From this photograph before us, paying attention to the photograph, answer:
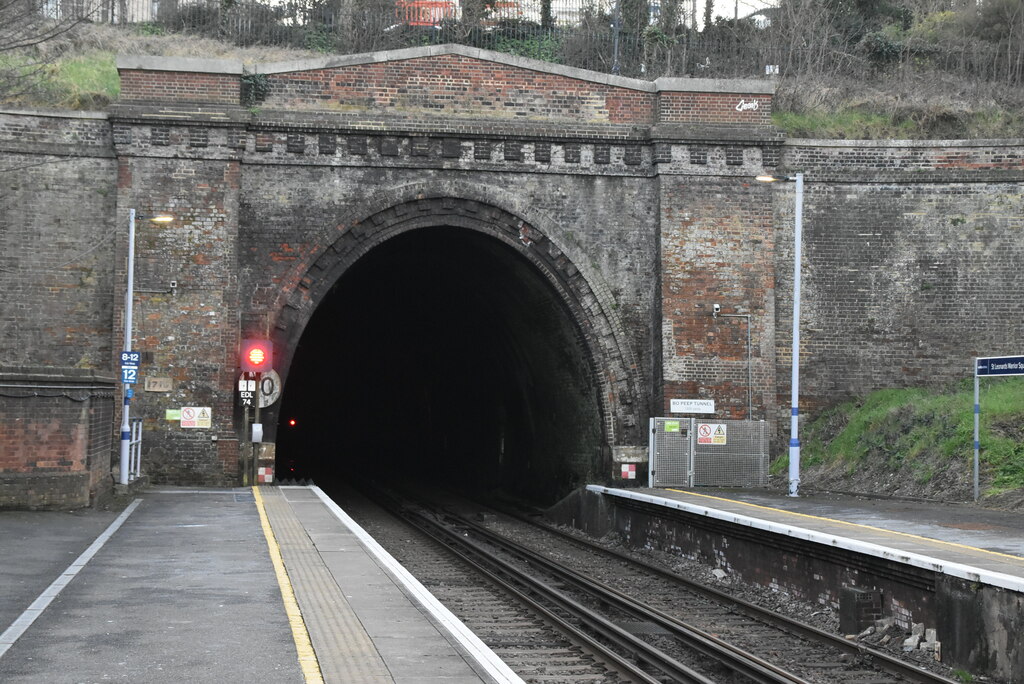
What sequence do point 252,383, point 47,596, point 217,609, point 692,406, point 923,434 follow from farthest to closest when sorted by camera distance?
point 692,406, point 252,383, point 923,434, point 47,596, point 217,609

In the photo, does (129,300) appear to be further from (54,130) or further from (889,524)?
(889,524)

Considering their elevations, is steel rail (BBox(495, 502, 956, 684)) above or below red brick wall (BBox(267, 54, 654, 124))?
below

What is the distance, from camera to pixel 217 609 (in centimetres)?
948

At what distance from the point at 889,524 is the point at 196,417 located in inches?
504

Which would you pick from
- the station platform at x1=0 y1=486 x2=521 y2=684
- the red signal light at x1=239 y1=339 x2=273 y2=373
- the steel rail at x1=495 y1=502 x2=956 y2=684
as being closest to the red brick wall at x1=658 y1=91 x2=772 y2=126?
the steel rail at x1=495 y1=502 x2=956 y2=684

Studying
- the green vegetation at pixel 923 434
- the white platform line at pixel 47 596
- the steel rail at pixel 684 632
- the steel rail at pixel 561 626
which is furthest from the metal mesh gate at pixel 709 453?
the white platform line at pixel 47 596

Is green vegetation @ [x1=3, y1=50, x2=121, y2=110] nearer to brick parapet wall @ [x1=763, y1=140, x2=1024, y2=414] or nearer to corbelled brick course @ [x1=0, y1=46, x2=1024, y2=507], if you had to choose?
corbelled brick course @ [x1=0, y1=46, x2=1024, y2=507]

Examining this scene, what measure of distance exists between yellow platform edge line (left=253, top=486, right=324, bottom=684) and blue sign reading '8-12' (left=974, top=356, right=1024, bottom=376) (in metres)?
10.9

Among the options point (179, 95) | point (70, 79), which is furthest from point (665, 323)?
point (70, 79)

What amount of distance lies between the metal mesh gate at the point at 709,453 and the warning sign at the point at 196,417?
862 cm

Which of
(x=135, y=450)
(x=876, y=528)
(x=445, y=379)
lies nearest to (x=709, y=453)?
(x=876, y=528)

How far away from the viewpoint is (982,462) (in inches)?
735

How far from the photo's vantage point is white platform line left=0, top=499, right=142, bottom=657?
8.23 m

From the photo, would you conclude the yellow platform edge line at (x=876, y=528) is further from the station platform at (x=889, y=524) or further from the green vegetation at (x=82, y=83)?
the green vegetation at (x=82, y=83)
